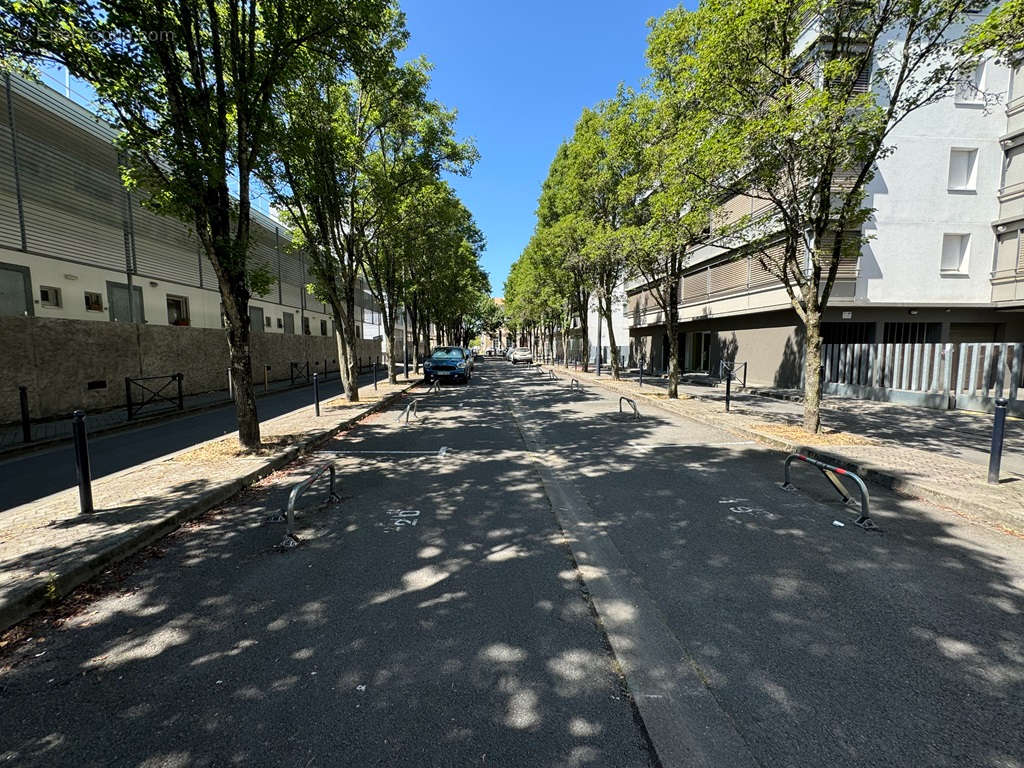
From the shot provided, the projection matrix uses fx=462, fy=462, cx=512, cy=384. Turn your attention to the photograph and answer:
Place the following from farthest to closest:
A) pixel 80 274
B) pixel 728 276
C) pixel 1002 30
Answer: pixel 728 276 < pixel 80 274 < pixel 1002 30

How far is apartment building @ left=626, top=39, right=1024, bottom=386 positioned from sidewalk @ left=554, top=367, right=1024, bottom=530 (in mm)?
5651

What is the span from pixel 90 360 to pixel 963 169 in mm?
30357

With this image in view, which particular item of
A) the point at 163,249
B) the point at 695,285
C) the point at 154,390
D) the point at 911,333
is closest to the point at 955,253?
the point at 911,333

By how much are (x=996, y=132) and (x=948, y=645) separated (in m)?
24.9

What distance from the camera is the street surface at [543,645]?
2.20 meters

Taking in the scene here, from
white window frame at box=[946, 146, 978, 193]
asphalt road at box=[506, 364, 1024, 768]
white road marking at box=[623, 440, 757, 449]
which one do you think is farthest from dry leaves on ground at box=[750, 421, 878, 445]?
white window frame at box=[946, 146, 978, 193]

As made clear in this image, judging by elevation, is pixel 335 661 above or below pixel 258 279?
below

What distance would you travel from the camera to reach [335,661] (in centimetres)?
277

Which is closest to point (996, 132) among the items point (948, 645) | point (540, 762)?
point (948, 645)

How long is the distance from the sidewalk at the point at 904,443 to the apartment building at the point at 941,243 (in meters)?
5.65

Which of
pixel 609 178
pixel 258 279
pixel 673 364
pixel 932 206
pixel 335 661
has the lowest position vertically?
pixel 335 661

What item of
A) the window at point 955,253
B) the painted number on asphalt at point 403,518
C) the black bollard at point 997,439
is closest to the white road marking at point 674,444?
the black bollard at point 997,439

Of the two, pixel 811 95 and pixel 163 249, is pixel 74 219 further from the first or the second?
pixel 811 95

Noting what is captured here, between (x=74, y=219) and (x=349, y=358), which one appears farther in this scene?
(x=349, y=358)
